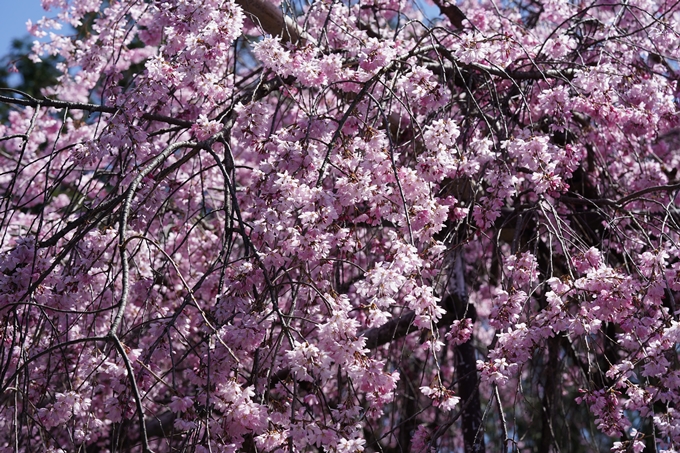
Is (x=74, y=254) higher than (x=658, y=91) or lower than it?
lower

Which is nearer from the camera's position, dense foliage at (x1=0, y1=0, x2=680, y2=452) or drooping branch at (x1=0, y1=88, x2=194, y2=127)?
dense foliage at (x1=0, y1=0, x2=680, y2=452)

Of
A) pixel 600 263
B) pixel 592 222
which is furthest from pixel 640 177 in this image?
pixel 600 263

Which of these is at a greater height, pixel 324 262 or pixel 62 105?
pixel 62 105

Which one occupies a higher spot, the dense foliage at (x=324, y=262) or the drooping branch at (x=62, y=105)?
the drooping branch at (x=62, y=105)

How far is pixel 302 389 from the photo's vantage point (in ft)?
12.6

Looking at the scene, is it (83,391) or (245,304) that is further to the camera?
(83,391)

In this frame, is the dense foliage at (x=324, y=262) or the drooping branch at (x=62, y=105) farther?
the drooping branch at (x=62, y=105)

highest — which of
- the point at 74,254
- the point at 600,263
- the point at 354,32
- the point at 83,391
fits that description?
the point at 354,32

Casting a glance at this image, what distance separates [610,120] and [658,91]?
0.57 m

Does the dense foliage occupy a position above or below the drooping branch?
below

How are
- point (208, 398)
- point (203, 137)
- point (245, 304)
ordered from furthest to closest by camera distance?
point (203, 137) < point (245, 304) < point (208, 398)

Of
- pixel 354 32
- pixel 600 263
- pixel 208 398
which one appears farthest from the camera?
pixel 354 32

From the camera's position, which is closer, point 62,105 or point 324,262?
Result: point 324,262

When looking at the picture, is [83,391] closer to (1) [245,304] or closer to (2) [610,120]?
(1) [245,304]
